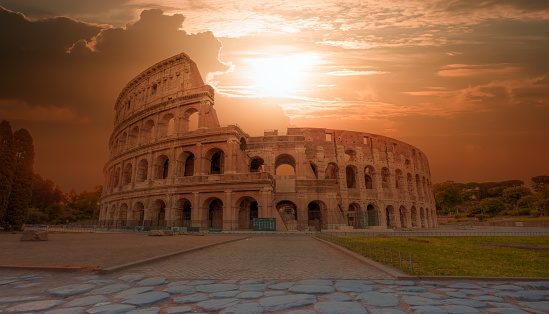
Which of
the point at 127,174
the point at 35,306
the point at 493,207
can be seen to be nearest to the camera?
the point at 35,306

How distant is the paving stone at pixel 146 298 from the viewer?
3.50 m

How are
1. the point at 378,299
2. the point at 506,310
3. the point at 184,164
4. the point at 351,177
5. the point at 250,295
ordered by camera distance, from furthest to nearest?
the point at 351,177 < the point at 184,164 < the point at 250,295 < the point at 378,299 < the point at 506,310

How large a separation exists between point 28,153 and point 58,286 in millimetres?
28318

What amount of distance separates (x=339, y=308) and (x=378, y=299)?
2.65 ft

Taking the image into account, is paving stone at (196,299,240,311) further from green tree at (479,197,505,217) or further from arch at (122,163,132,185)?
green tree at (479,197,505,217)

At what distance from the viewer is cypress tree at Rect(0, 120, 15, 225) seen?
72.5 ft

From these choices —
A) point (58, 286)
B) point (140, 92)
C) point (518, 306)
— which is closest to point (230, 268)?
point (58, 286)

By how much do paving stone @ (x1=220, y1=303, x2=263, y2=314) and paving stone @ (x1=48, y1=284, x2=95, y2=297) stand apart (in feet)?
8.56

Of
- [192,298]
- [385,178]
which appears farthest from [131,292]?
[385,178]

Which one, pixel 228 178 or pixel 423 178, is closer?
pixel 228 178

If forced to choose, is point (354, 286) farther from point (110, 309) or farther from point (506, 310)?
point (110, 309)

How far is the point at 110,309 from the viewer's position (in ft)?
10.5

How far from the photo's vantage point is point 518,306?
3.34 meters

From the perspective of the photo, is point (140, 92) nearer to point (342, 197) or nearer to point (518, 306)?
point (342, 197)
